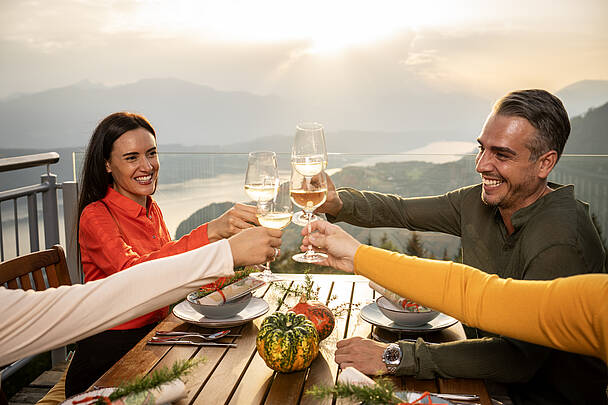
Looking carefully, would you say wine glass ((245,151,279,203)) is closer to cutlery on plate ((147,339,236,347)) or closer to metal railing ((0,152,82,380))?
cutlery on plate ((147,339,236,347))

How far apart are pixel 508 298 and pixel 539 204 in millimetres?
662

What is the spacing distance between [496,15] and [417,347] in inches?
382

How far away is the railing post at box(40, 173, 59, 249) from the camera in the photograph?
10.9 feet

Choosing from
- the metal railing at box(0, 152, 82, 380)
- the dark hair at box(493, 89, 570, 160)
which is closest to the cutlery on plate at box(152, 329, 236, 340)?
the dark hair at box(493, 89, 570, 160)

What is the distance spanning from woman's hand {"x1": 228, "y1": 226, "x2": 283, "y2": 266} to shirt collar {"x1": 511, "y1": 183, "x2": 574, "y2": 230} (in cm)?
80

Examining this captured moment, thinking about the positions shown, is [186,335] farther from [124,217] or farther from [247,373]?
[124,217]

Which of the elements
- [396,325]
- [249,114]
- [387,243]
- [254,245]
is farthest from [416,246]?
[249,114]

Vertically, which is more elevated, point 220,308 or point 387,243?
point 220,308

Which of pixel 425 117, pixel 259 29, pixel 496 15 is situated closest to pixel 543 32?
pixel 496 15

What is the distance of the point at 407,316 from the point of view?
1639 mm

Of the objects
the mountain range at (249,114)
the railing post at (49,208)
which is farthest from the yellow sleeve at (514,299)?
the mountain range at (249,114)

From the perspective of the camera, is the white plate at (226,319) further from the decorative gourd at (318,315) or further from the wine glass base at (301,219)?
the wine glass base at (301,219)

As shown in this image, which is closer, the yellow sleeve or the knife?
the yellow sleeve

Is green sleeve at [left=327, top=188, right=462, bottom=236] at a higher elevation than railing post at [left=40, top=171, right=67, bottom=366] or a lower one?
higher
